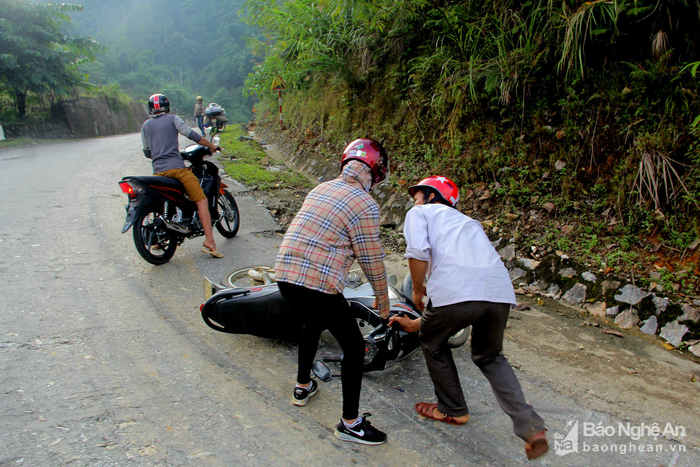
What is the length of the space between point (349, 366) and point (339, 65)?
27.5 ft

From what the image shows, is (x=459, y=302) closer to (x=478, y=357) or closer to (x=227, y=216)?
(x=478, y=357)

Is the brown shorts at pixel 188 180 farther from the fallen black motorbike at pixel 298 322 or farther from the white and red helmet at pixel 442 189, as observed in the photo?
the white and red helmet at pixel 442 189

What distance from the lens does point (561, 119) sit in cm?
582

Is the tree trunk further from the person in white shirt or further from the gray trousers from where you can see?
the gray trousers

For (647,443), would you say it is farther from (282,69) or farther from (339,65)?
(282,69)

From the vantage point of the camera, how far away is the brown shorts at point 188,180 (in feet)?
17.9

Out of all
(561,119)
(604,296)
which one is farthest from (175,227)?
(561,119)

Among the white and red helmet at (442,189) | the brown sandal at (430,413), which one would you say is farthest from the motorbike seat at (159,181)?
the brown sandal at (430,413)

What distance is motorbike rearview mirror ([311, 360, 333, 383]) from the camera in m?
3.33

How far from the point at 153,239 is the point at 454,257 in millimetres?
3758

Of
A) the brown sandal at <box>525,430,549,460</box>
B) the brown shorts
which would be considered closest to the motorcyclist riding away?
the brown shorts

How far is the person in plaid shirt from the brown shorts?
125 inches

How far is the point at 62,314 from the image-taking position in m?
4.05

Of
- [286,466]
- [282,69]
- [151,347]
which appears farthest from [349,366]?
[282,69]
